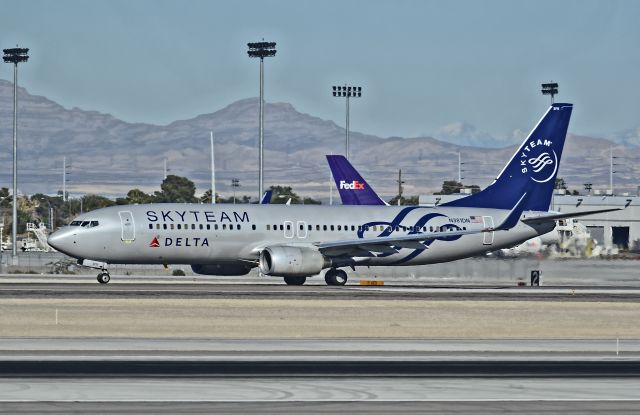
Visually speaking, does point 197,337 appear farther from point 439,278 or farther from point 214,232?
point 439,278

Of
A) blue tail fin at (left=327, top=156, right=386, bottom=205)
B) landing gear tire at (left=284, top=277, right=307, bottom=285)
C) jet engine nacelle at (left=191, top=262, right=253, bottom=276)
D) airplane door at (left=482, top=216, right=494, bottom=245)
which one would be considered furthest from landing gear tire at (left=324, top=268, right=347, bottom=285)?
blue tail fin at (left=327, top=156, right=386, bottom=205)

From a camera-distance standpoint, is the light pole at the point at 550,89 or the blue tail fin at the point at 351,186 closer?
the blue tail fin at the point at 351,186

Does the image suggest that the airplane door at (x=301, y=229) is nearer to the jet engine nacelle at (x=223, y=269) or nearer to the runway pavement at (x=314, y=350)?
the jet engine nacelle at (x=223, y=269)

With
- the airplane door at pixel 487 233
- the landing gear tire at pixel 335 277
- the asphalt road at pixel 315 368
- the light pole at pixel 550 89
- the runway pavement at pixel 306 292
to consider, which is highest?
the light pole at pixel 550 89

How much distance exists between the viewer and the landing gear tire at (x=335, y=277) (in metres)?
71.4

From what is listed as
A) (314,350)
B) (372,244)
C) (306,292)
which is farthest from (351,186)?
(314,350)

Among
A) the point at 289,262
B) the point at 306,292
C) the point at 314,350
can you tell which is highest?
the point at 289,262

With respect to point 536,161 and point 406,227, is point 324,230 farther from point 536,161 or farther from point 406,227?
point 536,161

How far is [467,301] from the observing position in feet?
185

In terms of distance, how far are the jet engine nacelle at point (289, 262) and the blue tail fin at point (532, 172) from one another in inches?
478

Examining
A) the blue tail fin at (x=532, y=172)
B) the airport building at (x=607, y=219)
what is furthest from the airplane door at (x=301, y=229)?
the airport building at (x=607, y=219)

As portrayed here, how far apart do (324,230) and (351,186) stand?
17358mm

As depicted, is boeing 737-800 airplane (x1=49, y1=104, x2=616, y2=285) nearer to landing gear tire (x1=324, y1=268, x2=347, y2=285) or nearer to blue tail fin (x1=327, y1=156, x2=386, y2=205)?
landing gear tire (x1=324, y1=268, x2=347, y2=285)

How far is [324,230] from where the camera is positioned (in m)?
72.2
